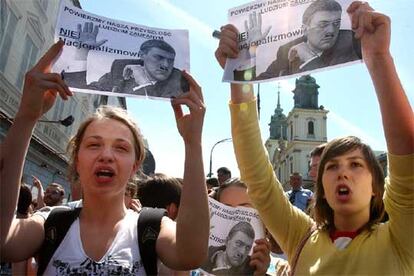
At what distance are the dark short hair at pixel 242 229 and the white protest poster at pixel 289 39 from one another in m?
0.78

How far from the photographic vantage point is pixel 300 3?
2.08m

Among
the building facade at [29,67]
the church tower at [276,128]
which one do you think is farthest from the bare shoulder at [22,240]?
the church tower at [276,128]

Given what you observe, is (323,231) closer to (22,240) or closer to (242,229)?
(242,229)

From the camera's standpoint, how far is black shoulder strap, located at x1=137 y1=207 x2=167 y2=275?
1596 millimetres

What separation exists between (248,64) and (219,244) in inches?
38.0

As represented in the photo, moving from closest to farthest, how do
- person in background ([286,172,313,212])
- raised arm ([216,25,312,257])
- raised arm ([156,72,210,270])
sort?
raised arm ([156,72,210,270]), raised arm ([216,25,312,257]), person in background ([286,172,313,212])

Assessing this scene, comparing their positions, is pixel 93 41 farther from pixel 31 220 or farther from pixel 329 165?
pixel 329 165

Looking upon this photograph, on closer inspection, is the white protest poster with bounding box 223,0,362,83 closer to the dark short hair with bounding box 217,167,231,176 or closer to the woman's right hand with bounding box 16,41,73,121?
the woman's right hand with bounding box 16,41,73,121

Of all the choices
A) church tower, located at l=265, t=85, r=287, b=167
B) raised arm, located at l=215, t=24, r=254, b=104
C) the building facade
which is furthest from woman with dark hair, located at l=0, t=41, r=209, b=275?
church tower, located at l=265, t=85, r=287, b=167

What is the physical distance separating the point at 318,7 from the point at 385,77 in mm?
557

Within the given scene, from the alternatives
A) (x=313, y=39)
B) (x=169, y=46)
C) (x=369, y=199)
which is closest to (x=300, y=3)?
(x=313, y=39)

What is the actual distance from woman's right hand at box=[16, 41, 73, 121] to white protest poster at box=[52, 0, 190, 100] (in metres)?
0.27

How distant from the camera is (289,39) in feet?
6.88

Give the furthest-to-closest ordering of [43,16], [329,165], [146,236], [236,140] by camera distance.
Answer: [43,16] < [236,140] < [329,165] < [146,236]
